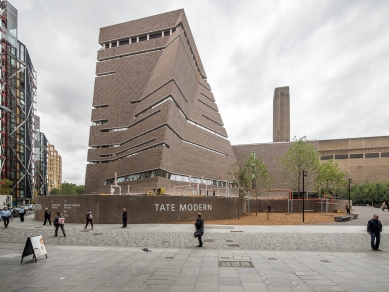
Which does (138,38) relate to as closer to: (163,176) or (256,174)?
(163,176)

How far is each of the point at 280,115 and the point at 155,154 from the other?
75.9 metres

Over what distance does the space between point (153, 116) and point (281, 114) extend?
71563 mm

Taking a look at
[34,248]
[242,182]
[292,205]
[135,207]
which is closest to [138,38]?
[242,182]

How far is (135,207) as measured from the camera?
25.8 meters

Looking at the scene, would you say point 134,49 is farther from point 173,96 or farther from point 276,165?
point 276,165

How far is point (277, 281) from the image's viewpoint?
28.1ft

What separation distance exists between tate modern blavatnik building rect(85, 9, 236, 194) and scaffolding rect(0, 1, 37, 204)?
2975 cm

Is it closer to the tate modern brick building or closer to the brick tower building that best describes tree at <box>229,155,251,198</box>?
the tate modern brick building

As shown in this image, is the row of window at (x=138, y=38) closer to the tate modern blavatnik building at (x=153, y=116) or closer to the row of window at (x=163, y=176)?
the tate modern blavatnik building at (x=153, y=116)

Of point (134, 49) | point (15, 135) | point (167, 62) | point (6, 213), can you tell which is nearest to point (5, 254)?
point (6, 213)

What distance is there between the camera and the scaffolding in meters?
78.2

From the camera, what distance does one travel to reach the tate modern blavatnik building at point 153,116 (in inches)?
1921

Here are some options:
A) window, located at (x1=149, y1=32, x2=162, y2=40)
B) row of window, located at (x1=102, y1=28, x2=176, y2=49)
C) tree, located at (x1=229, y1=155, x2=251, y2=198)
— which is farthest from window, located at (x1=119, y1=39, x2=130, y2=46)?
tree, located at (x1=229, y1=155, x2=251, y2=198)

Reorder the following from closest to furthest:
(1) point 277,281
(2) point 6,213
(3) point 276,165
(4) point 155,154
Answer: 1. (1) point 277,281
2. (2) point 6,213
3. (4) point 155,154
4. (3) point 276,165
